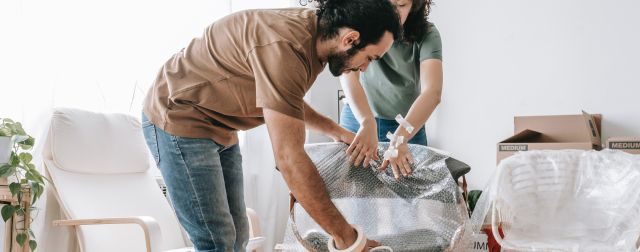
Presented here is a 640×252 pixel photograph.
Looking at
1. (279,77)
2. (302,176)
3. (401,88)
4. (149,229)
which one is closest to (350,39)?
(279,77)

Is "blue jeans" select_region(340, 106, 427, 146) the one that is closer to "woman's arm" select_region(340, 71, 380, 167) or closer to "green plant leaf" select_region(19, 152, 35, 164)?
"woman's arm" select_region(340, 71, 380, 167)

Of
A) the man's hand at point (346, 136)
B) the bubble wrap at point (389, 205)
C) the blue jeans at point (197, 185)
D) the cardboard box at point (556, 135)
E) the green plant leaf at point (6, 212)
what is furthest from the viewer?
the cardboard box at point (556, 135)

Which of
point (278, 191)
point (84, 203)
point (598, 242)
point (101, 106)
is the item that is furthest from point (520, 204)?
point (101, 106)

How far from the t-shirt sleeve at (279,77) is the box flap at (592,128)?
177 centimetres

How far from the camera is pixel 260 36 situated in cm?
81

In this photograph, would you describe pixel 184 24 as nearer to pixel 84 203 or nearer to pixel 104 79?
pixel 104 79

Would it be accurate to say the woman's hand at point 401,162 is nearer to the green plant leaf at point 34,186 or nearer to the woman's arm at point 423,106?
the woman's arm at point 423,106

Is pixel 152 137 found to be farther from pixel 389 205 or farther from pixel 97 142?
pixel 97 142

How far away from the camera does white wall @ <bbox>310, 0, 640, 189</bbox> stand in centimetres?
212

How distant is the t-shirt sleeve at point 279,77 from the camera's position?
760mm

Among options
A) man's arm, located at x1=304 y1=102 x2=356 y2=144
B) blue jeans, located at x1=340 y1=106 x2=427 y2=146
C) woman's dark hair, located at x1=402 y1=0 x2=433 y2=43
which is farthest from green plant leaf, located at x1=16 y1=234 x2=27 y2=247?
woman's dark hair, located at x1=402 y1=0 x2=433 y2=43

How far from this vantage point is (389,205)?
118 cm

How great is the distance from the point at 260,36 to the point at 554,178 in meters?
1.61

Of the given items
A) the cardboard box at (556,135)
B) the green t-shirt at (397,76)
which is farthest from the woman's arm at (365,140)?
the cardboard box at (556,135)
